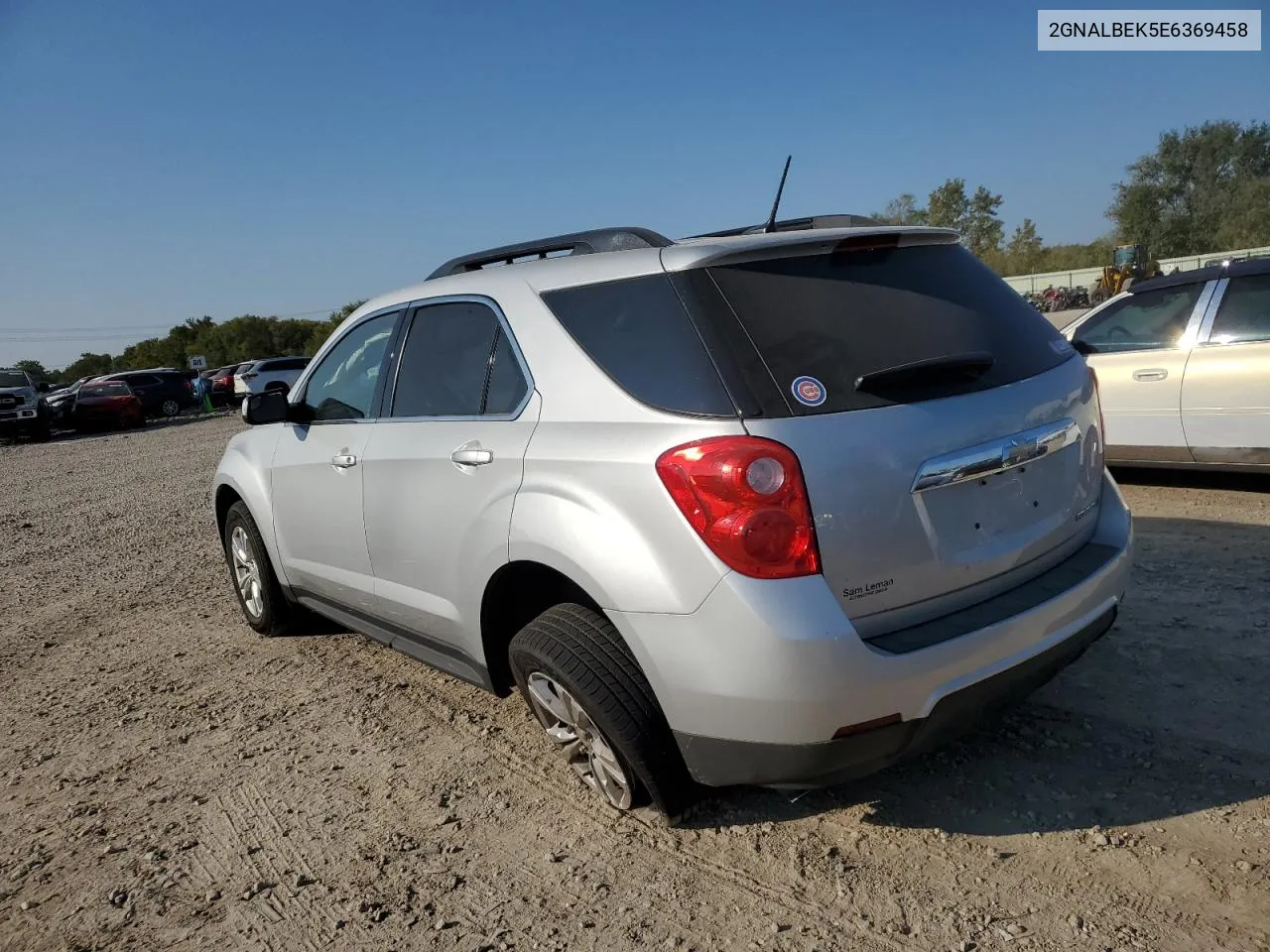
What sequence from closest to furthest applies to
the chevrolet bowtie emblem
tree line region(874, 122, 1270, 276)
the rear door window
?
the chevrolet bowtie emblem, the rear door window, tree line region(874, 122, 1270, 276)

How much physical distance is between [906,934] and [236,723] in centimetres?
296

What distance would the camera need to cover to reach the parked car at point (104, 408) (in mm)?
26359

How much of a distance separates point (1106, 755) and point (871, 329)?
1.64 m

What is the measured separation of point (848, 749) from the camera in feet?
7.47

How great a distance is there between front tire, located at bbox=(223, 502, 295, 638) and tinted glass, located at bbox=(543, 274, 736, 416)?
106 inches

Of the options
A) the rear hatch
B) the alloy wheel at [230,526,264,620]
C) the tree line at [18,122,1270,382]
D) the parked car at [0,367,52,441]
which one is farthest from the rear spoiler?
the tree line at [18,122,1270,382]

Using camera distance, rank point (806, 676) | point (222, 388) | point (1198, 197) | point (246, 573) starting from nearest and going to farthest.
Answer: point (806, 676)
point (246, 573)
point (222, 388)
point (1198, 197)

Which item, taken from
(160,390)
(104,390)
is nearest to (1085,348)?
(104,390)

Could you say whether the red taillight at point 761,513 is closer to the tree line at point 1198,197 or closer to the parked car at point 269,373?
the parked car at point 269,373

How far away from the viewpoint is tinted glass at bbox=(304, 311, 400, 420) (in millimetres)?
3844

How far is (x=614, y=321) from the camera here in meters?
2.68

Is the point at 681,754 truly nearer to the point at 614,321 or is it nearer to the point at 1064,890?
the point at 1064,890

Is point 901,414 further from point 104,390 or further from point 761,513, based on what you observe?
point 104,390

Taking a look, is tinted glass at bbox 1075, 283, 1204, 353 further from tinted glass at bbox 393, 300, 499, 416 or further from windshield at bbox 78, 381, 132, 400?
windshield at bbox 78, 381, 132, 400
